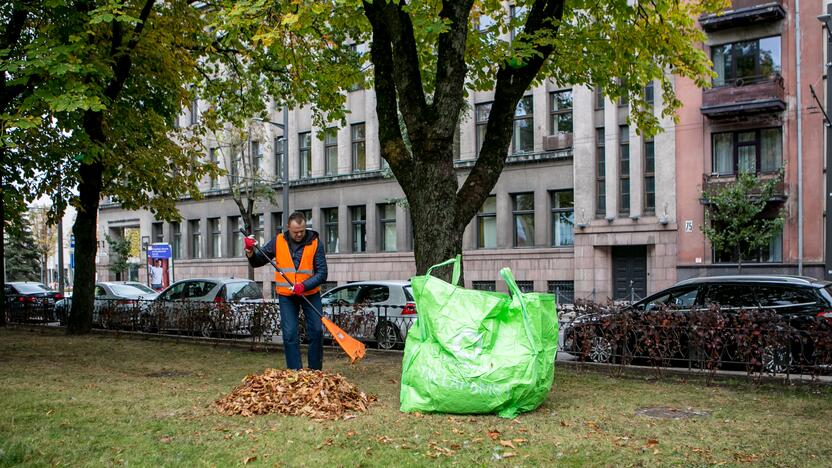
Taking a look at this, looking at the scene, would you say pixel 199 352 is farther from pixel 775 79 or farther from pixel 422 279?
pixel 775 79

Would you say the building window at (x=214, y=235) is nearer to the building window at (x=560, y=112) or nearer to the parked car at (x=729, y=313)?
the building window at (x=560, y=112)

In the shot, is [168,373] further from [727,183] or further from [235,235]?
[235,235]

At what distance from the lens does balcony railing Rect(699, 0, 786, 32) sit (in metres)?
25.7

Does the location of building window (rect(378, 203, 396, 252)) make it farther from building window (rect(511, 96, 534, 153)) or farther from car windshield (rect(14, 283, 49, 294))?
car windshield (rect(14, 283, 49, 294))

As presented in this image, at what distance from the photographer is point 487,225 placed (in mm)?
33625

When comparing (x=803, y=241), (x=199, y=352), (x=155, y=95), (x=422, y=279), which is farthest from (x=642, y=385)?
(x=803, y=241)

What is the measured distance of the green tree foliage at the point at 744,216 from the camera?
24.8 metres

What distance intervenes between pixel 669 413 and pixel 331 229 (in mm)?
32201

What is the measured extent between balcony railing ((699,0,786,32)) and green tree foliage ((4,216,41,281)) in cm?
4370

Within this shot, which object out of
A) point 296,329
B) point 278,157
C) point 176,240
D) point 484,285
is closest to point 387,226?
point 484,285

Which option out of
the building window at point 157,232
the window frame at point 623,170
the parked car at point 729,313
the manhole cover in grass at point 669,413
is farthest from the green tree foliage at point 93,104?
the building window at point 157,232

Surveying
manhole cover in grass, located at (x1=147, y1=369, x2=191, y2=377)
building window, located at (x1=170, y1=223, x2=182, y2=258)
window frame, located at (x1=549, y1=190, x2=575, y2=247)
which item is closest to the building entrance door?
window frame, located at (x1=549, y1=190, x2=575, y2=247)

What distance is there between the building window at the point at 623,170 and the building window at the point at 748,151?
3.20m

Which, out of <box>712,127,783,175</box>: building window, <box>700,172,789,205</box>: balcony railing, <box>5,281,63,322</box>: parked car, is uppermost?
<box>712,127,783,175</box>: building window
